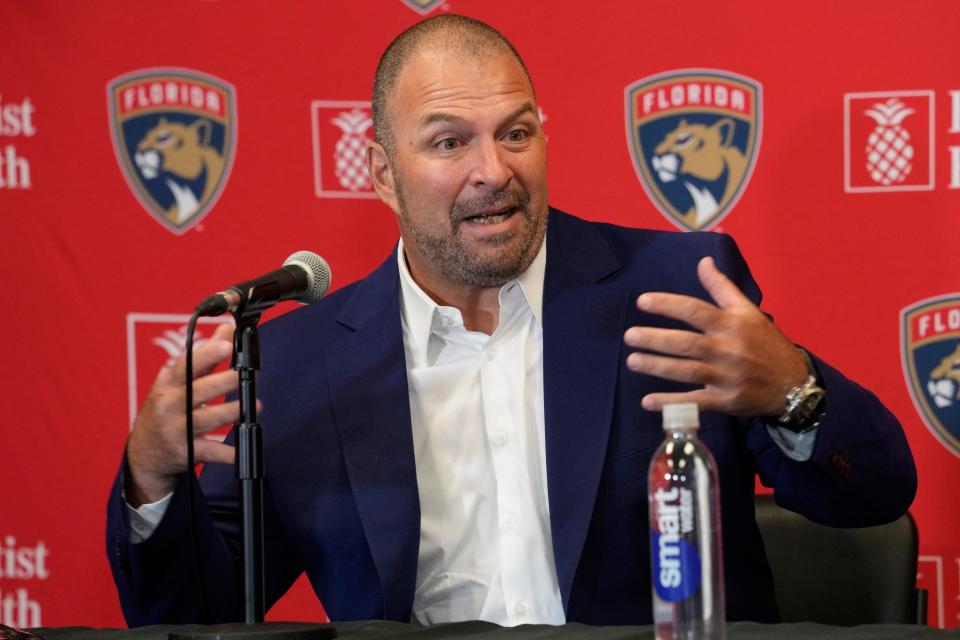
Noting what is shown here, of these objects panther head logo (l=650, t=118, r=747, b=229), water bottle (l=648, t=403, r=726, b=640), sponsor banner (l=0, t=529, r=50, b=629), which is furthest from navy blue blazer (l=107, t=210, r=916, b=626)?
sponsor banner (l=0, t=529, r=50, b=629)

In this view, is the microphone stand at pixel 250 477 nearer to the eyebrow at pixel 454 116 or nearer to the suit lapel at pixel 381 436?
the suit lapel at pixel 381 436

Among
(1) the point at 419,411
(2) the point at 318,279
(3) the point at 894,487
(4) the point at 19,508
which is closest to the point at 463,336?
(1) the point at 419,411

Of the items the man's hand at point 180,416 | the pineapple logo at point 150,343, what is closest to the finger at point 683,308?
the man's hand at point 180,416

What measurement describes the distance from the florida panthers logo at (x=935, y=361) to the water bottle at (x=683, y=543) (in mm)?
1511

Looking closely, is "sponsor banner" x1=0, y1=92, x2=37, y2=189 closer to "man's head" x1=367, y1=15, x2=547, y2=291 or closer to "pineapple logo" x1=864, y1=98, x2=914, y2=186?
"man's head" x1=367, y1=15, x2=547, y2=291

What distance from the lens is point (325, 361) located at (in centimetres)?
226

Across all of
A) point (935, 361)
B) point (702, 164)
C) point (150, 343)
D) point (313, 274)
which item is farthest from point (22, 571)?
point (935, 361)

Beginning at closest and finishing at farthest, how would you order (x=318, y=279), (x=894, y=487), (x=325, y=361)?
(x=318, y=279)
(x=894, y=487)
(x=325, y=361)

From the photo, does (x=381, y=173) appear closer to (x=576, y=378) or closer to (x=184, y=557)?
(x=576, y=378)

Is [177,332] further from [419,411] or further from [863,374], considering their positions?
[863,374]

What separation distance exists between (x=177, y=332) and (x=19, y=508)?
605 millimetres

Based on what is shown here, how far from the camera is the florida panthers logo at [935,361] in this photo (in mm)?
2750

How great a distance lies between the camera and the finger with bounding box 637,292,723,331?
160 cm

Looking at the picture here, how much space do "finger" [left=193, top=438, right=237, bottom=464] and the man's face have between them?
27.5 inches
